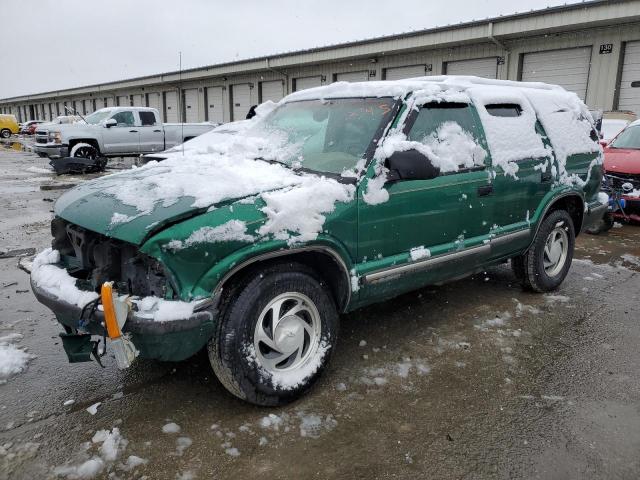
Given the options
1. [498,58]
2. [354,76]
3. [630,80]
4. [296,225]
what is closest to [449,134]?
[296,225]

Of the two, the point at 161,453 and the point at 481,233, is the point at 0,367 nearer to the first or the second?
the point at 161,453

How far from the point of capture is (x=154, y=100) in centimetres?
3616

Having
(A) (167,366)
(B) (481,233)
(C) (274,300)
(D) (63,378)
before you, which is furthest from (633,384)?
(D) (63,378)

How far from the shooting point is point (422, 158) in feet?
10.6

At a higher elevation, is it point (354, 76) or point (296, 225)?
point (354, 76)

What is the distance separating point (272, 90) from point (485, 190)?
73.0 feet

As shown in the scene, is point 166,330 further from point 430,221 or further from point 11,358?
point 430,221

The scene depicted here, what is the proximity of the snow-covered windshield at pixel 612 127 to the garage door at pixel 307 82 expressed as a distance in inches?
498

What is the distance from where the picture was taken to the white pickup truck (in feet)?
53.2

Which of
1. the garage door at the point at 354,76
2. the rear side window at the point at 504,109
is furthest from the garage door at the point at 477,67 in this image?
the rear side window at the point at 504,109

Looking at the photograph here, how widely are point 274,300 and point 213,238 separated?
1.78ft

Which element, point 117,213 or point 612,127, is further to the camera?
point 612,127

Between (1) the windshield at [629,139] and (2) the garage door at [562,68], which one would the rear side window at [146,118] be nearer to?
(2) the garage door at [562,68]

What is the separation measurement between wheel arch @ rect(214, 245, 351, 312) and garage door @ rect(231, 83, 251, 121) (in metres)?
24.2
